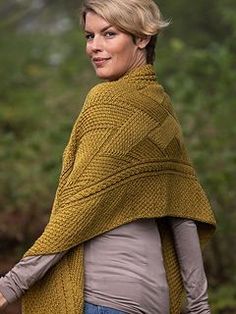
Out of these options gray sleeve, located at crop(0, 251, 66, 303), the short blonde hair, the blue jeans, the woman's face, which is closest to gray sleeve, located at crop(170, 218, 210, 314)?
the blue jeans

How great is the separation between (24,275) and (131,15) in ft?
3.32

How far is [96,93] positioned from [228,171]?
5139 millimetres

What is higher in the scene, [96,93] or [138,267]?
[96,93]

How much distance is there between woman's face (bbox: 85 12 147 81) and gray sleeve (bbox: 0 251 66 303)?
27.8 inches

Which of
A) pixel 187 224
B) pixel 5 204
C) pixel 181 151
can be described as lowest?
pixel 5 204

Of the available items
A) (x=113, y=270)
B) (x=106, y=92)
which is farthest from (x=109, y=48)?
(x=113, y=270)

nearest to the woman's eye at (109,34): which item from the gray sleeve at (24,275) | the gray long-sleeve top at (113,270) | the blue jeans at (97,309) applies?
the gray long-sleeve top at (113,270)

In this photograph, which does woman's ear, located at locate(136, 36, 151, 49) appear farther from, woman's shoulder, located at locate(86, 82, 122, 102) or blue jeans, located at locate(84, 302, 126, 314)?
blue jeans, located at locate(84, 302, 126, 314)

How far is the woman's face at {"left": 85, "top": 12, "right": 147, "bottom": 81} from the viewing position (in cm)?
391

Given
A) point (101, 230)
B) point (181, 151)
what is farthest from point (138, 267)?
point (181, 151)

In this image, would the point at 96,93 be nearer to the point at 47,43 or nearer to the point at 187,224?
the point at 187,224

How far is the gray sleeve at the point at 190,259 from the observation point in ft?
13.2

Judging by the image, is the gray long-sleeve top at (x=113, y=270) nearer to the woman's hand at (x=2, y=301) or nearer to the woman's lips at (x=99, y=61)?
the woman's hand at (x=2, y=301)

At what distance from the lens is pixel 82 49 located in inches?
589
